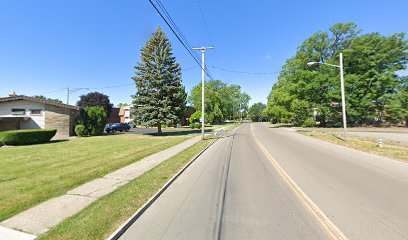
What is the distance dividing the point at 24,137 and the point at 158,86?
44.0 ft

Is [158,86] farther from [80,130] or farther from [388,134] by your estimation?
[388,134]

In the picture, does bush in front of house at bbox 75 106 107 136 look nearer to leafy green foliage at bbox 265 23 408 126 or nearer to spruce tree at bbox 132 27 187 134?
spruce tree at bbox 132 27 187 134

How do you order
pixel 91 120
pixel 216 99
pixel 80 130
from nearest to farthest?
pixel 80 130, pixel 91 120, pixel 216 99

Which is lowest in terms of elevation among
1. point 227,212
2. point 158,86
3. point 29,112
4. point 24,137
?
point 227,212

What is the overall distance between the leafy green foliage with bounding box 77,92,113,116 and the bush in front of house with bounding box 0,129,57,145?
1453 inches

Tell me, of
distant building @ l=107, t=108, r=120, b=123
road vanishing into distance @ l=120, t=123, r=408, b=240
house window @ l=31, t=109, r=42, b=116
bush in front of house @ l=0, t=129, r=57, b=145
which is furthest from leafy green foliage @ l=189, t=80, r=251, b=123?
road vanishing into distance @ l=120, t=123, r=408, b=240

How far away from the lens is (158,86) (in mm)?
24203

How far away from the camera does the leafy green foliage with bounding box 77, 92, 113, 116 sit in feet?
171

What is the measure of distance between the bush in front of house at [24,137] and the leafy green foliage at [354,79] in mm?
36715

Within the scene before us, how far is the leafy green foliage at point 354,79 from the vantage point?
34.2 m

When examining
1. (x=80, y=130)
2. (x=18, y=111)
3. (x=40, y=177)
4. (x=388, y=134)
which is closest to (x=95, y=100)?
(x=18, y=111)

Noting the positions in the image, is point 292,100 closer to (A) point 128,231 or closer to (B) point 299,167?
(B) point 299,167

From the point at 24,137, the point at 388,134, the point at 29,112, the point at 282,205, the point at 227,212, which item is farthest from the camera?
the point at 388,134

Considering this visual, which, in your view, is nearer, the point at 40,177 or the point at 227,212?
the point at 227,212
